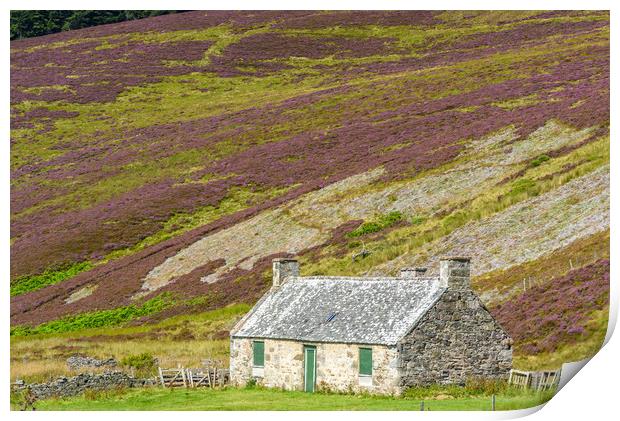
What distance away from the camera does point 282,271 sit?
148 feet

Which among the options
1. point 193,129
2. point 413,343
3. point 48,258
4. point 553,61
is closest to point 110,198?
point 48,258

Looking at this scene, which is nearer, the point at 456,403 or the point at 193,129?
the point at 456,403

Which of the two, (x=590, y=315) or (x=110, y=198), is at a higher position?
(x=590, y=315)

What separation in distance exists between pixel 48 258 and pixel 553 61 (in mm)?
52843

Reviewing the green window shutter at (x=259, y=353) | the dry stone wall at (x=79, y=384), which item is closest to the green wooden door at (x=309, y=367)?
the green window shutter at (x=259, y=353)

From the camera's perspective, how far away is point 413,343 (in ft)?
120

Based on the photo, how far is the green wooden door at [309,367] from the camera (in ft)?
126

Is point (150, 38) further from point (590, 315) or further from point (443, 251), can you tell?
point (590, 315)

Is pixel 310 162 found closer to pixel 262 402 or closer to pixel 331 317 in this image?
pixel 331 317

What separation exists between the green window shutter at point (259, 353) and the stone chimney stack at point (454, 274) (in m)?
7.08

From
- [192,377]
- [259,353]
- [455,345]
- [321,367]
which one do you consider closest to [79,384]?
[192,377]

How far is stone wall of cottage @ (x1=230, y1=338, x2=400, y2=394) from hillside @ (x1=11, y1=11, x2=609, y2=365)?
934cm

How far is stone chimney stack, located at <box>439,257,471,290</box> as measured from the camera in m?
38.0

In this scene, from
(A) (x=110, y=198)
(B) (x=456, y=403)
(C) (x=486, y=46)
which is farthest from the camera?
(C) (x=486, y=46)
